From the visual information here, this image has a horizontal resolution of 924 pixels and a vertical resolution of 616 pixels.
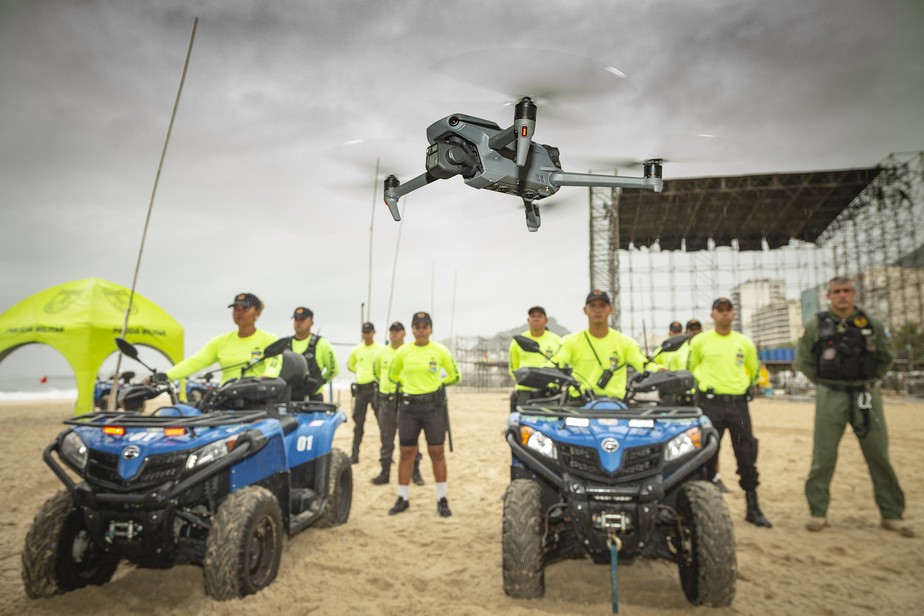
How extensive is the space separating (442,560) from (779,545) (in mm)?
2443

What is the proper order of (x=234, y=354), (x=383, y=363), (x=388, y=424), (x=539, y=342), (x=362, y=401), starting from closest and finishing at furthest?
(x=234, y=354) < (x=539, y=342) < (x=388, y=424) < (x=383, y=363) < (x=362, y=401)

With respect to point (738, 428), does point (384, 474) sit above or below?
below

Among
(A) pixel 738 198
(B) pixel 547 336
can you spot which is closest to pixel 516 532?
(B) pixel 547 336

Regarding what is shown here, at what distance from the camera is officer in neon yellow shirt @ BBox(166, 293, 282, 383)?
4176 millimetres

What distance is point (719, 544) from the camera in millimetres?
2600

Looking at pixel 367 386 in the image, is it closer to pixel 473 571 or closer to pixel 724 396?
pixel 473 571

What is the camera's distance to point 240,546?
2736mm

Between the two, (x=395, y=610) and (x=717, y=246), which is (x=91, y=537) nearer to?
(x=395, y=610)

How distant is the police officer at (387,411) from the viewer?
242 inches

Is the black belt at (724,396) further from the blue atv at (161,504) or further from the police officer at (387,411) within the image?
the blue atv at (161,504)

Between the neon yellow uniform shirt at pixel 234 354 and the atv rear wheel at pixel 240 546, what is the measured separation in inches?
50.9

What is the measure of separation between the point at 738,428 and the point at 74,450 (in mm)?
4897

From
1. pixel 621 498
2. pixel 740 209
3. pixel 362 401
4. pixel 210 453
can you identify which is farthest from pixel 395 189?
pixel 740 209

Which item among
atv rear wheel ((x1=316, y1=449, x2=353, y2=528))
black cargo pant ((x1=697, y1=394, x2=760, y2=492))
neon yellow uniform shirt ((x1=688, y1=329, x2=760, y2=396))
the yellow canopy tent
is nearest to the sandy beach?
atv rear wheel ((x1=316, y1=449, x2=353, y2=528))
